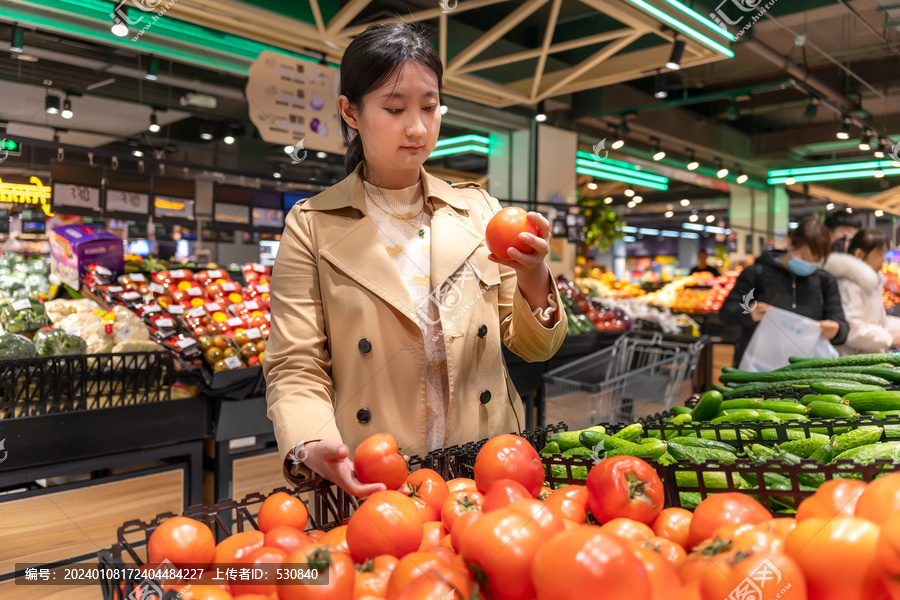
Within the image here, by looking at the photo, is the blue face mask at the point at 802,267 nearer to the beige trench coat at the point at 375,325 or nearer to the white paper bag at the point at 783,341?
the white paper bag at the point at 783,341

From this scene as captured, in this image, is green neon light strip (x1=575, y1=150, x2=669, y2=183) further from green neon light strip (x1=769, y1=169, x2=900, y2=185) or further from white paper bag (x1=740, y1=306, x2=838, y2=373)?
white paper bag (x1=740, y1=306, x2=838, y2=373)

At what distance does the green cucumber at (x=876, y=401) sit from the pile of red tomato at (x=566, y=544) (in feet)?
3.99

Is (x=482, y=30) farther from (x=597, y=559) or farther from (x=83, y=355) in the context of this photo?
(x=597, y=559)

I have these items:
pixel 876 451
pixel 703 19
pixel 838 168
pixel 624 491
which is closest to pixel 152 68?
pixel 703 19

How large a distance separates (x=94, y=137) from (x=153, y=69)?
0.73 meters

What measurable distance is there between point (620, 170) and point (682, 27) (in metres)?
5.42

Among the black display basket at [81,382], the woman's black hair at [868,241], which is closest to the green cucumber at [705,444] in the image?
the black display basket at [81,382]

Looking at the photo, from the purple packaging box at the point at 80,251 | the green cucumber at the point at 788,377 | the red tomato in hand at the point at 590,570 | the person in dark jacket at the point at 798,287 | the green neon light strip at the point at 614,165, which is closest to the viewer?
the red tomato in hand at the point at 590,570

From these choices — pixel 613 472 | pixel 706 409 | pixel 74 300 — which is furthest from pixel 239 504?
pixel 74 300

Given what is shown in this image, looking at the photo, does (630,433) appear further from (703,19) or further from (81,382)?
(703,19)

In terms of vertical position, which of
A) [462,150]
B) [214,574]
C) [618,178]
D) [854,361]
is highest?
[618,178]

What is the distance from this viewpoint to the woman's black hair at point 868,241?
14.2 ft

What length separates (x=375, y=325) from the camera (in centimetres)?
151

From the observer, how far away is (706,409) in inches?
75.3
